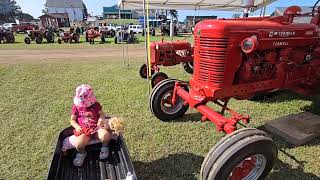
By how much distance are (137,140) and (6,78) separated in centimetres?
594

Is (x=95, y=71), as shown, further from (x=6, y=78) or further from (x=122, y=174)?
(x=122, y=174)

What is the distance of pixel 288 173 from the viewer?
3258 mm

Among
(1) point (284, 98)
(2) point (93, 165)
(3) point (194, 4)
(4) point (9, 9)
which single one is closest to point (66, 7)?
(4) point (9, 9)

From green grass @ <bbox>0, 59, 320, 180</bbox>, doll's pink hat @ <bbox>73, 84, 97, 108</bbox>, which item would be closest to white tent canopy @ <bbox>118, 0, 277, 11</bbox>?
green grass @ <bbox>0, 59, 320, 180</bbox>

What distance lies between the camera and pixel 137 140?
409 cm

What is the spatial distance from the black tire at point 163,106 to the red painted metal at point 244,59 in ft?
1.00

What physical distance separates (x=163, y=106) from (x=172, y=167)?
4.75 feet

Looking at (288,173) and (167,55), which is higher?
(167,55)

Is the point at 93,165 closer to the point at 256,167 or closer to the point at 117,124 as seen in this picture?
the point at 117,124

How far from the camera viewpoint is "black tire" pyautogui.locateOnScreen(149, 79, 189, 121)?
4473 millimetres

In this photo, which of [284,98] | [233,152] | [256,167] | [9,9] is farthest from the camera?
[9,9]

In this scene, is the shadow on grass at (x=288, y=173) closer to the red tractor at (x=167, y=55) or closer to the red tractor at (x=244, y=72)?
the red tractor at (x=244, y=72)

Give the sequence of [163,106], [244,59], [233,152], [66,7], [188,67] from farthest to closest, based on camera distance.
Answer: [66,7] → [188,67] → [163,106] → [244,59] → [233,152]

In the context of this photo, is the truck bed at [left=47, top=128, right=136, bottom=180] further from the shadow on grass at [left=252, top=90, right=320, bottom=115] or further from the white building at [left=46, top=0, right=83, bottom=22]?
the white building at [left=46, top=0, right=83, bottom=22]
